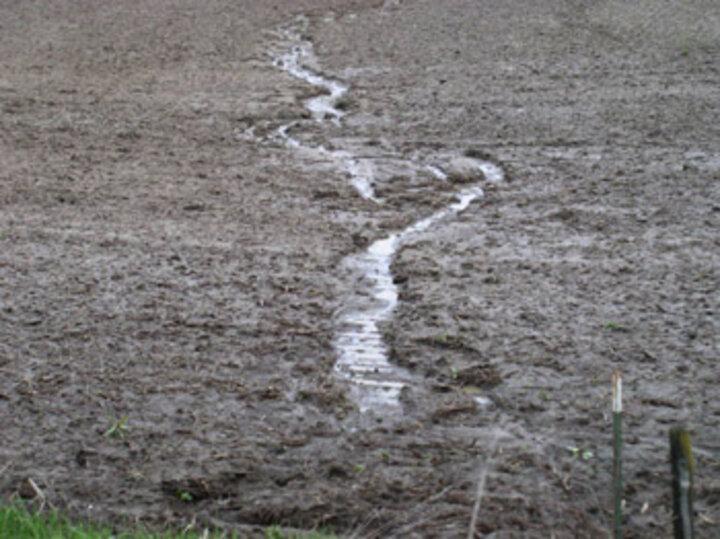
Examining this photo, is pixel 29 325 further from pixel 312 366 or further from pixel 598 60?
pixel 598 60

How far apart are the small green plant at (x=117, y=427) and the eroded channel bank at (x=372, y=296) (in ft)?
3.04

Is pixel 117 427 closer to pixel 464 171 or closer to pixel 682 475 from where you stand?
pixel 682 475

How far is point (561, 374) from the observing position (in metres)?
4.10

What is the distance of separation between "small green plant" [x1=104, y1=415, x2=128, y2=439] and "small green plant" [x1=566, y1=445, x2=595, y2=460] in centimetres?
165

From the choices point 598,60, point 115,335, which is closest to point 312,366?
point 115,335

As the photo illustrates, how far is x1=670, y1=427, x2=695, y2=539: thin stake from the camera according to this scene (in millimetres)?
2016

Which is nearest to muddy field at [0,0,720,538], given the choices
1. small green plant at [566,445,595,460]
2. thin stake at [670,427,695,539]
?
small green plant at [566,445,595,460]

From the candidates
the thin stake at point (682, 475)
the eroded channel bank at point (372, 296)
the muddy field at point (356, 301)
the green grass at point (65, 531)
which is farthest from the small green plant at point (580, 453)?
the thin stake at point (682, 475)

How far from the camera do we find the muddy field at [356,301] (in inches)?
129

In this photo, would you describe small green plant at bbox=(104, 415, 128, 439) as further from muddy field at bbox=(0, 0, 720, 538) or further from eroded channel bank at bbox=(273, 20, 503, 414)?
eroded channel bank at bbox=(273, 20, 503, 414)

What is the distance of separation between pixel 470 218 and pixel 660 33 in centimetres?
884

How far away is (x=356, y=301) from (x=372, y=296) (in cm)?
12

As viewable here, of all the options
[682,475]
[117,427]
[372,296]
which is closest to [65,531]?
[117,427]

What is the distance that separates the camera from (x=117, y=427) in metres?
3.67
